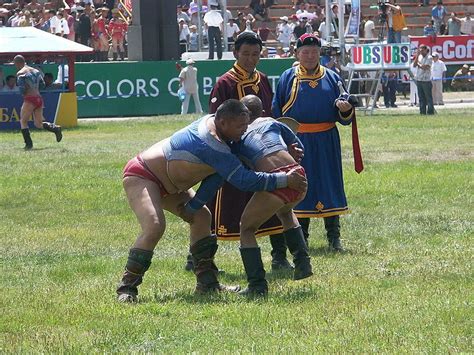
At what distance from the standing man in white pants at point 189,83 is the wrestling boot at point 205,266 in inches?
922

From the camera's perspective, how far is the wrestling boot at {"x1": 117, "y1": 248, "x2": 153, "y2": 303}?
26.9 ft

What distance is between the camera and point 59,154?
20.6m

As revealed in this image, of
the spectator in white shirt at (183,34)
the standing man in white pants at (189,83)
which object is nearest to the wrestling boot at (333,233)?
the standing man in white pants at (189,83)

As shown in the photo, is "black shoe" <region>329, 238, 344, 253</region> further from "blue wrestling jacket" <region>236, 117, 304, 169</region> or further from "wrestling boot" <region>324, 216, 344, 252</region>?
"blue wrestling jacket" <region>236, 117, 304, 169</region>

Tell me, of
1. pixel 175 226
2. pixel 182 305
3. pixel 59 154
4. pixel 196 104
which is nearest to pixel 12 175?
pixel 59 154

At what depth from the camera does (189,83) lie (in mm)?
31922

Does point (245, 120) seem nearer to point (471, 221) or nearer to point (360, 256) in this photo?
point (360, 256)

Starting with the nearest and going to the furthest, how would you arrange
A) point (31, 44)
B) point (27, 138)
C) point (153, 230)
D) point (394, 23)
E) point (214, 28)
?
point (153, 230) → point (27, 138) → point (31, 44) → point (394, 23) → point (214, 28)

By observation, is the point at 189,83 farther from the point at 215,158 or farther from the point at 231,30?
the point at 215,158

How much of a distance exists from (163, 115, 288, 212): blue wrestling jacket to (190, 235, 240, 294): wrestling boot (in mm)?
538

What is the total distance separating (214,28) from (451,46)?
29.5 feet

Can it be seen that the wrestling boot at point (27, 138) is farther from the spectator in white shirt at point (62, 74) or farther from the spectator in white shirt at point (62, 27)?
the spectator in white shirt at point (62, 27)

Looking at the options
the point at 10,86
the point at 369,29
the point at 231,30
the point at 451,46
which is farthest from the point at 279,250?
the point at 451,46

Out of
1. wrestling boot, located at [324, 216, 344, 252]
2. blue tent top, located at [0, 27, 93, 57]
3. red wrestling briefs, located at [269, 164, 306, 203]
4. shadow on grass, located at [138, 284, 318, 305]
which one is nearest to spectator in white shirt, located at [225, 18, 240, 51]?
blue tent top, located at [0, 27, 93, 57]
